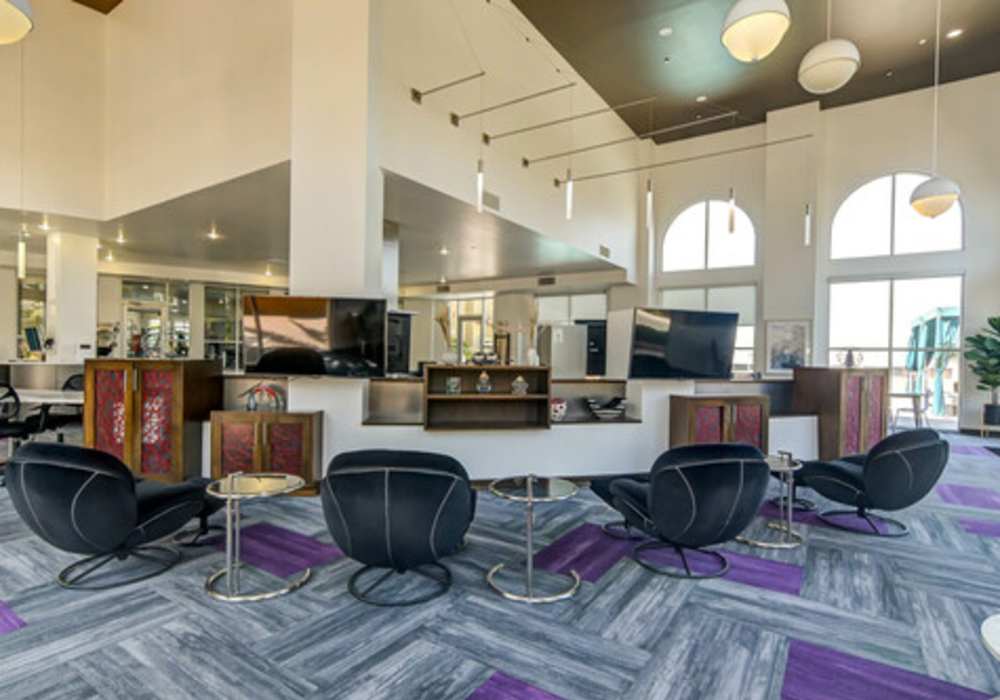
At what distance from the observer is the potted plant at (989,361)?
8.62 m

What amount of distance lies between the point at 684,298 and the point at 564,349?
5.66 metres

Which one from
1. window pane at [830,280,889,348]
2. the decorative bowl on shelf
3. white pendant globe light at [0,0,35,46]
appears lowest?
the decorative bowl on shelf

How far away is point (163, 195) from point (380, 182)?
145 inches

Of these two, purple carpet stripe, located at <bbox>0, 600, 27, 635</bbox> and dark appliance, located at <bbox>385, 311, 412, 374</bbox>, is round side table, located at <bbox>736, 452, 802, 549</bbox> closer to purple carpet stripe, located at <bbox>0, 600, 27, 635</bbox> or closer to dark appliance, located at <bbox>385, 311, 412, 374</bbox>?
dark appliance, located at <bbox>385, 311, 412, 374</bbox>

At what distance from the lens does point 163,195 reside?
Answer: 6.91 meters

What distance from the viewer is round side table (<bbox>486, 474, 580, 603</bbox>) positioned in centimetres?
302

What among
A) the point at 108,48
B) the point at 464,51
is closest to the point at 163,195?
the point at 108,48

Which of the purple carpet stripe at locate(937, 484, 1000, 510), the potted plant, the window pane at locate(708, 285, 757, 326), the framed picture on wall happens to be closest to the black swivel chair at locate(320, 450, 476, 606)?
the purple carpet stripe at locate(937, 484, 1000, 510)

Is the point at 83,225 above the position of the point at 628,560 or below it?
above

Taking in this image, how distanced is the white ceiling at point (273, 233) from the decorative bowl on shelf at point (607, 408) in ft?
10.7

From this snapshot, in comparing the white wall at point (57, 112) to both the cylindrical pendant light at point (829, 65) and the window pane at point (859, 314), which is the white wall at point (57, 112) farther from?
the window pane at point (859, 314)

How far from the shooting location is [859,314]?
10.2m

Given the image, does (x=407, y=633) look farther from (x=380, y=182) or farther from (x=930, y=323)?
(x=930, y=323)

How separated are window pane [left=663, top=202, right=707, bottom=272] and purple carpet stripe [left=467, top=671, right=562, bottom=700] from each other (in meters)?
11.1
